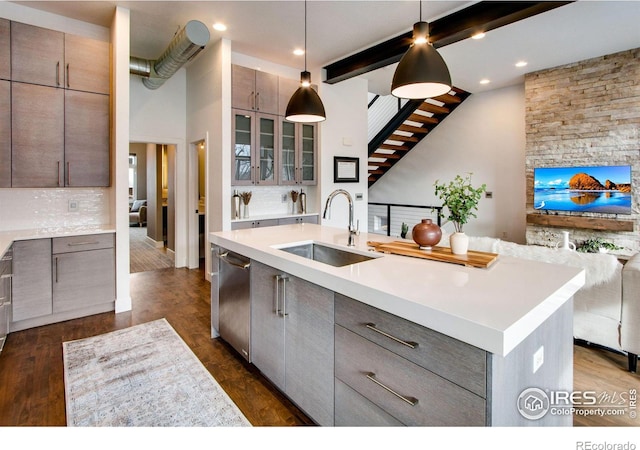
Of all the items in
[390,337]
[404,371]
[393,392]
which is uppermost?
[390,337]

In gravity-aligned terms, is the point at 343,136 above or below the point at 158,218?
above

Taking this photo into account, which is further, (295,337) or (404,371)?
(295,337)

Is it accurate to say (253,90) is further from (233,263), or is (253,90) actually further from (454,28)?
(233,263)

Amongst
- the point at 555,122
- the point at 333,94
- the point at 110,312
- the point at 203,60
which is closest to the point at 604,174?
the point at 555,122

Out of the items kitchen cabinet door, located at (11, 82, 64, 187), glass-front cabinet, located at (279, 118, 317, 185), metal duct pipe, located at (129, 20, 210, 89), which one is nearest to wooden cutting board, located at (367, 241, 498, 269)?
metal duct pipe, located at (129, 20, 210, 89)

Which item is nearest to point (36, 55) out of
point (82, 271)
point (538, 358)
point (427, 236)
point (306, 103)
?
point (82, 271)

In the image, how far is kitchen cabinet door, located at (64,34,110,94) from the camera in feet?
11.7

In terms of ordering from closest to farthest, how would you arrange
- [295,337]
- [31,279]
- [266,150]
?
[295,337], [31,279], [266,150]

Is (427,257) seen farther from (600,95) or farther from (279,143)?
(600,95)

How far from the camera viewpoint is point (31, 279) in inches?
126

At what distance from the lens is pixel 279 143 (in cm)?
504

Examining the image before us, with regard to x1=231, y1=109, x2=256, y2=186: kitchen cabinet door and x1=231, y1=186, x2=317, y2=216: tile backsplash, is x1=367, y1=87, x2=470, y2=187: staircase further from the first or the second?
x1=231, y1=109, x2=256, y2=186: kitchen cabinet door

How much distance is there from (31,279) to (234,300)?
209 cm

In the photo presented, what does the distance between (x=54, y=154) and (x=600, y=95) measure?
7184 mm
